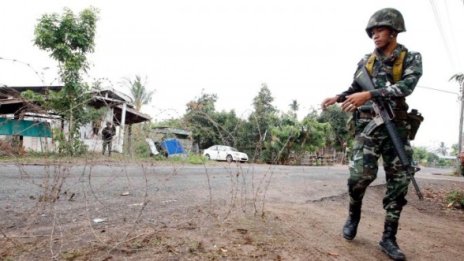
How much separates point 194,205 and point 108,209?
84 cm

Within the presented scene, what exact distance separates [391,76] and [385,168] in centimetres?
67

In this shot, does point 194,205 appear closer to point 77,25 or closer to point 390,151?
point 390,151

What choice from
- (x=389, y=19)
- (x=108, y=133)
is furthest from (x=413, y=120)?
(x=108, y=133)

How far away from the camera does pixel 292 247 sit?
7.00ft

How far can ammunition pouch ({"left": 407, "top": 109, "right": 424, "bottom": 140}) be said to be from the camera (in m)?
2.38

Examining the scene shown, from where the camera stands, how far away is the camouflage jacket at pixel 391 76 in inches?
86.1

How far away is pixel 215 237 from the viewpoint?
2.23 metres

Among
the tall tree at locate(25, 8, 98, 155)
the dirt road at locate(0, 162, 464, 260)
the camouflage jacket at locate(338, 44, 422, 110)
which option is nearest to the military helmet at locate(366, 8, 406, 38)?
the camouflage jacket at locate(338, 44, 422, 110)

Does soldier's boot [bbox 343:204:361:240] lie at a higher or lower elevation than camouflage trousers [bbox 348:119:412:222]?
lower

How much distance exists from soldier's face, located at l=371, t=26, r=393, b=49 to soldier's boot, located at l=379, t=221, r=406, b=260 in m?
1.27

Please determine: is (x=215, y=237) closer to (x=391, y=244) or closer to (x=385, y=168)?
(x=391, y=244)

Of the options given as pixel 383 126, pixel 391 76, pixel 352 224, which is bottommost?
pixel 352 224

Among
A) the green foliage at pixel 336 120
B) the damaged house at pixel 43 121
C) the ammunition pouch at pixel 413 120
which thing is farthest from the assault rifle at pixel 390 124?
the green foliage at pixel 336 120

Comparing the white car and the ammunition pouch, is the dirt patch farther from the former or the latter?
the ammunition pouch
